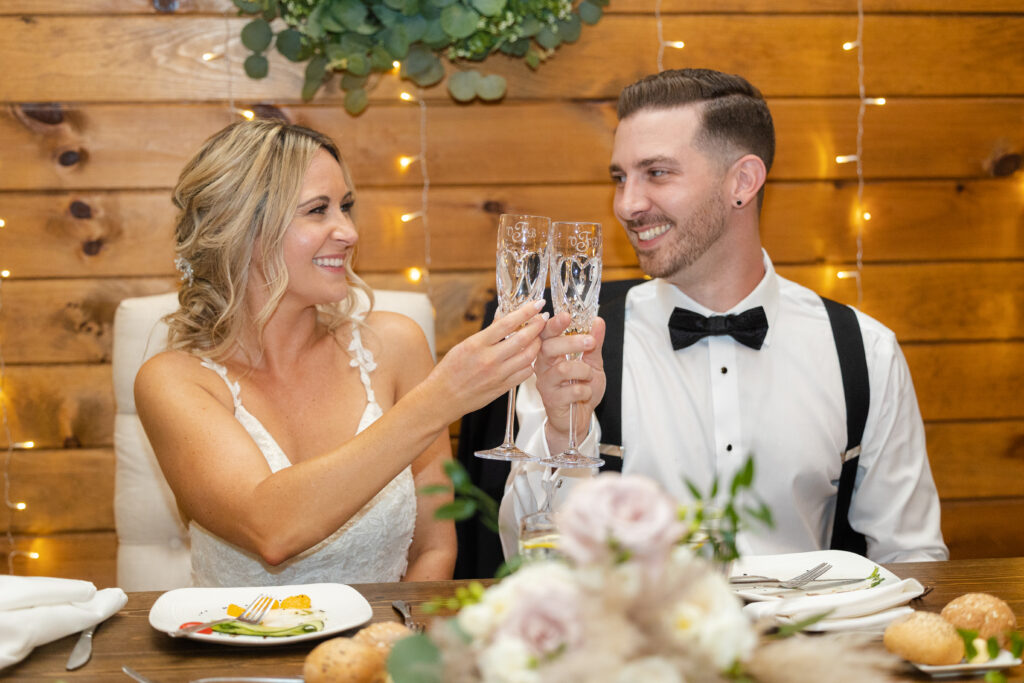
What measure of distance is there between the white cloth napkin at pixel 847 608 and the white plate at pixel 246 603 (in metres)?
0.55

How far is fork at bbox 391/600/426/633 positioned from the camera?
1285mm

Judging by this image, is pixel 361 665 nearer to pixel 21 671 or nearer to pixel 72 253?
pixel 21 671

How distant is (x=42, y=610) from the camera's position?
4.04 ft

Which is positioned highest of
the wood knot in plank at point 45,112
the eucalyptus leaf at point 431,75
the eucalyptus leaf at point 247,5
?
the eucalyptus leaf at point 247,5

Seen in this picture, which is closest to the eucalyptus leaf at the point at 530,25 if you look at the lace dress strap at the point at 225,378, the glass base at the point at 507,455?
the lace dress strap at the point at 225,378

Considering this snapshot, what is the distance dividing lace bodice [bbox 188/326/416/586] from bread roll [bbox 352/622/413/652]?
96 cm

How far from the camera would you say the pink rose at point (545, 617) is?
663 millimetres

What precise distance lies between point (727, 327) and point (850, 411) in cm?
33

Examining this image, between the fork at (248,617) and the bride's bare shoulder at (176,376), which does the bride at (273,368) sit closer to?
the bride's bare shoulder at (176,376)

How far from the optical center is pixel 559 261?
152 cm

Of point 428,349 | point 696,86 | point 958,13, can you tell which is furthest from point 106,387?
point 958,13

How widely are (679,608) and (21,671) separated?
92 centimetres

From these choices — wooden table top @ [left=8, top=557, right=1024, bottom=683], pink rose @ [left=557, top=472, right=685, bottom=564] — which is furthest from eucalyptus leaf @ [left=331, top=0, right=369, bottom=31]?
pink rose @ [left=557, top=472, right=685, bottom=564]

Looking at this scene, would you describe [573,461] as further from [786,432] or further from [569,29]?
[569,29]
